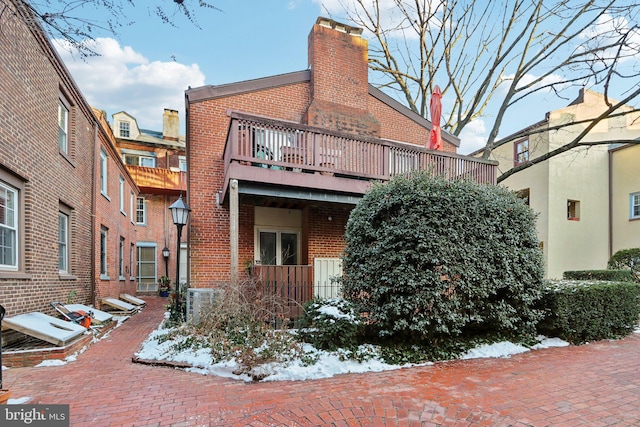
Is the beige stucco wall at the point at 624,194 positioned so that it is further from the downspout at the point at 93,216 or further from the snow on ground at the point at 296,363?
the downspout at the point at 93,216

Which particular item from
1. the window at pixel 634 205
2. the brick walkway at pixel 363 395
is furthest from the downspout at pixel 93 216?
the window at pixel 634 205

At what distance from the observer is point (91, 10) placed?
275 cm

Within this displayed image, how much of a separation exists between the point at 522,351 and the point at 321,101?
7.52 metres

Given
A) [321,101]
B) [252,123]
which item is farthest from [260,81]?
[252,123]

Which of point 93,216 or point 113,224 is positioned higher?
point 93,216

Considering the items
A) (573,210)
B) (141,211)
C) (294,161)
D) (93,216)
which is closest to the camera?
(294,161)

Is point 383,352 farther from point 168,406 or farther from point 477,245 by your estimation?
point 168,406

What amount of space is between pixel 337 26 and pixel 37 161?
826 cm

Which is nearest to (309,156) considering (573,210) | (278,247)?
(278,247)

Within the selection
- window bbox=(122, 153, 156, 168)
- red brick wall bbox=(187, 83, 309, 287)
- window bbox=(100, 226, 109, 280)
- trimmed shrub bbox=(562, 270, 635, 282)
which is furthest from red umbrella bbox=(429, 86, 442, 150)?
window bbox=(122, 153, 156, 168)

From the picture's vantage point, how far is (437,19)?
15.6 metres

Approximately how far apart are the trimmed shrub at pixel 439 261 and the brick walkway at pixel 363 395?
2.52ft

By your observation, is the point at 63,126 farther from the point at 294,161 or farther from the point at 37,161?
the point at 294,161

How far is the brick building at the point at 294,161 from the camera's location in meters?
7.34
